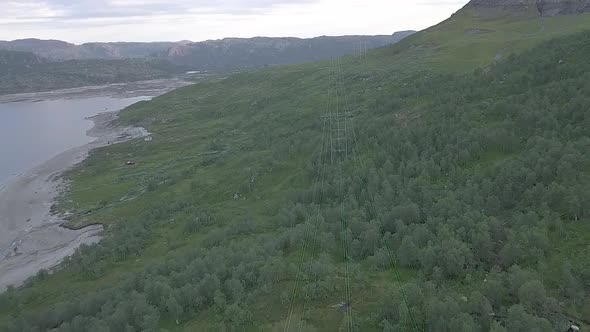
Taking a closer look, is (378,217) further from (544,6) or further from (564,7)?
(544,6)

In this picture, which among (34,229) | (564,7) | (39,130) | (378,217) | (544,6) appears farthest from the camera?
(39,130)

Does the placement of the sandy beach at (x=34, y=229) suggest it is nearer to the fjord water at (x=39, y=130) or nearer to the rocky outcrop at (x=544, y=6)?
the fjord water at (x=39, y=130)

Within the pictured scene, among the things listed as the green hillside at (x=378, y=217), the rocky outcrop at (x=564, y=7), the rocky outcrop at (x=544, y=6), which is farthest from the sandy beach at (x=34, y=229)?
the rocky outcrop at (x=544, y=6)

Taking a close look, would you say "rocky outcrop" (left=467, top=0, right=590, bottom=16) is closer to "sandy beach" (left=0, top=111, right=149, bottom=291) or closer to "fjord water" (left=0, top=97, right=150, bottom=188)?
"sandy beach" (left=0, top=111, right=149, bottom=291)

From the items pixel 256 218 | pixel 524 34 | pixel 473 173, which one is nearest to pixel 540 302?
pixel 473 173

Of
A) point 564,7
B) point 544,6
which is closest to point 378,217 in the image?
point 564,7

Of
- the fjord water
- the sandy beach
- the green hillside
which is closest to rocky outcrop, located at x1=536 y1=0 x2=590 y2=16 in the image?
the green hillside

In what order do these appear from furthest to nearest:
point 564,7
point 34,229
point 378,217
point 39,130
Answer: point 39,130, point 564,7, point 34,229, point 378,217
